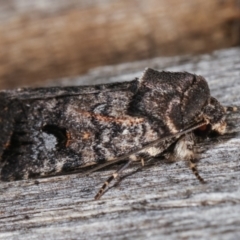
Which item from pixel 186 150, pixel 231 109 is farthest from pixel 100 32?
pixel 186 150

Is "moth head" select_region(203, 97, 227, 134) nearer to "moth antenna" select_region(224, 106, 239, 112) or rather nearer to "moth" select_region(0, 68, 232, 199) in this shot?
"moth" select_region(0, 68, 232, 199)

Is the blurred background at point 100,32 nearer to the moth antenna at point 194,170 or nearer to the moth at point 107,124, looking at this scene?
the moth at point 107,124

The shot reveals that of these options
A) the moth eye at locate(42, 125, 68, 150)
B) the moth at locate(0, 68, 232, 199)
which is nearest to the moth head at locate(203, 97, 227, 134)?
the moth at locate(0, 68, 232, 199)

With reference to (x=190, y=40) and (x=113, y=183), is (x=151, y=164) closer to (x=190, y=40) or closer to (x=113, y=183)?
(x=113, y=183)

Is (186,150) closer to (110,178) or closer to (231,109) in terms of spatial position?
(110,178)

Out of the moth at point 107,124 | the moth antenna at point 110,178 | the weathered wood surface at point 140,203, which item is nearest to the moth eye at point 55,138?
the moth at point 107,124

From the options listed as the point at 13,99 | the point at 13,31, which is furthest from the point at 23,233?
the point at 13,31
